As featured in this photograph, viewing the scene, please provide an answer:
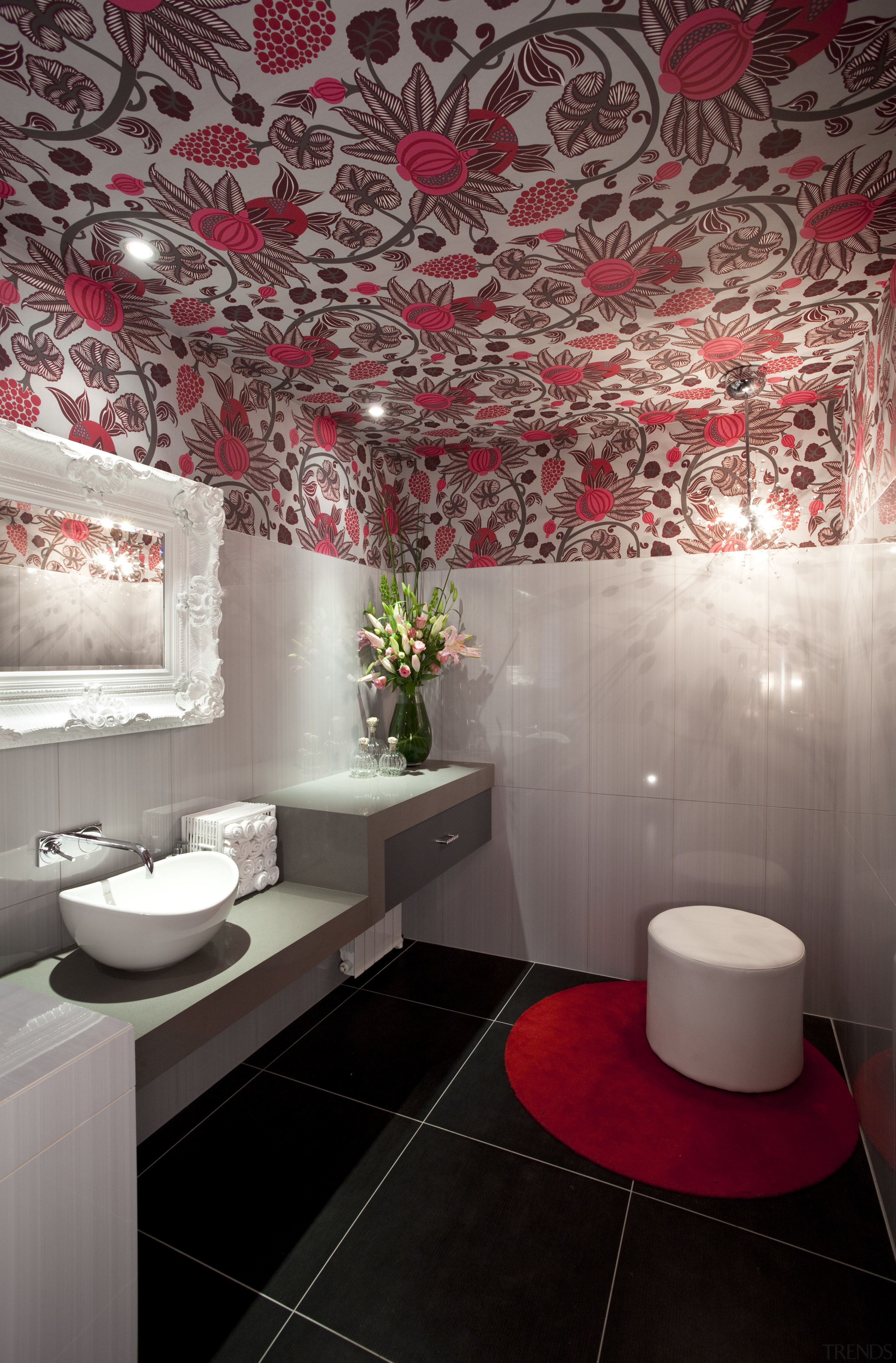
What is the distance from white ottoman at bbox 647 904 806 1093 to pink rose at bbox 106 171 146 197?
2652 millimetres

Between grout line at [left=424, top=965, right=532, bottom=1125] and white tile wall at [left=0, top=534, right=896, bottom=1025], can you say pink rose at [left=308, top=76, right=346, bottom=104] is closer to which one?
white tile wall at [left=0, top=534, right=896, bottom=1025]

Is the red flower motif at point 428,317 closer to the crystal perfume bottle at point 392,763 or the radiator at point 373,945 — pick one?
the crystal perfume bottle at point 392,763

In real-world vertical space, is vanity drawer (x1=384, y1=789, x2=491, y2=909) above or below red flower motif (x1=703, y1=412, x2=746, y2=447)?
below

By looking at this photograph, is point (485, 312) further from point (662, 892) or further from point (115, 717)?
point (662, 892)

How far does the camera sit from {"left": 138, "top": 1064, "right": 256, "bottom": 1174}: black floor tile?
196cm

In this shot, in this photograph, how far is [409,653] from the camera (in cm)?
291

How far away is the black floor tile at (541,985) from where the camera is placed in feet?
9.12

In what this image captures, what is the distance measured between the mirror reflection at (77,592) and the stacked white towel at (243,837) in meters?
0.52

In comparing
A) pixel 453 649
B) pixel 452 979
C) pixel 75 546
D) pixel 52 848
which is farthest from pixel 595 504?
pixel 52 848

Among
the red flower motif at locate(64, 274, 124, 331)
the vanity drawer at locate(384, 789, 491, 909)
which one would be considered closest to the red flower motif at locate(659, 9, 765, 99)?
the red flower motif at locate(64, 274, 124, 331)

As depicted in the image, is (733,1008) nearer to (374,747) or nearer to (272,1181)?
(272,1181)

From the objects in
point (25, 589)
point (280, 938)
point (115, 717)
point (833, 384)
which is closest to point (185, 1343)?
point (280, 938)

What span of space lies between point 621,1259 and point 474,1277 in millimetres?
377

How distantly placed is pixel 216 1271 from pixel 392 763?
1.74 metres
